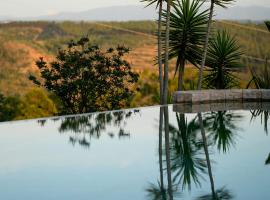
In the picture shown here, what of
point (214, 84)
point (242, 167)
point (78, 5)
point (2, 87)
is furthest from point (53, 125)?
point (78, 5)

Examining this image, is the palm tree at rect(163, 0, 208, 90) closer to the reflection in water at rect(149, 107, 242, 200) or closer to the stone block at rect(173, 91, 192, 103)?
the stone block at rect(173, 91, 192, 103)

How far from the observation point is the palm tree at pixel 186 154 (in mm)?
5039

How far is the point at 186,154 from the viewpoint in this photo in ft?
20.5

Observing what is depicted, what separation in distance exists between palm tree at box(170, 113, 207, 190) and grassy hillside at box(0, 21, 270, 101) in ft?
99.1

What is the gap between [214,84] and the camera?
14312mm

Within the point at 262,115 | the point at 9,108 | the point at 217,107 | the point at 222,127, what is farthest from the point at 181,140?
the point at 9,108

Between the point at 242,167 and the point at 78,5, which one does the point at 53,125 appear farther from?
the point at 78,5

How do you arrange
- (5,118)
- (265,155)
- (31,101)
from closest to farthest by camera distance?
(265,155) < (5,118) < (31,101)

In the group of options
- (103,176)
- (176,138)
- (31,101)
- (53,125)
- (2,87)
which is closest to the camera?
(103,176)

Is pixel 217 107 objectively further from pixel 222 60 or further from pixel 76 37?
pixel 76 37

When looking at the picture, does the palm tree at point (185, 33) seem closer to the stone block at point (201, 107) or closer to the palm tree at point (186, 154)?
the stone block at point (201, 107)

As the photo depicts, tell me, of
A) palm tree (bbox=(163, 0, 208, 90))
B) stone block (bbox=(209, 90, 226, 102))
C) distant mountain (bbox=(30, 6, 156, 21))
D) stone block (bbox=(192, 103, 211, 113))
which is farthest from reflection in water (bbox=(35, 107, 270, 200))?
distant mountain (bbox=(30, 6, 156, 21))

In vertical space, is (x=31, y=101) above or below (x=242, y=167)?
below

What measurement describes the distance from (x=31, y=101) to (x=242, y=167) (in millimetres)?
20725
